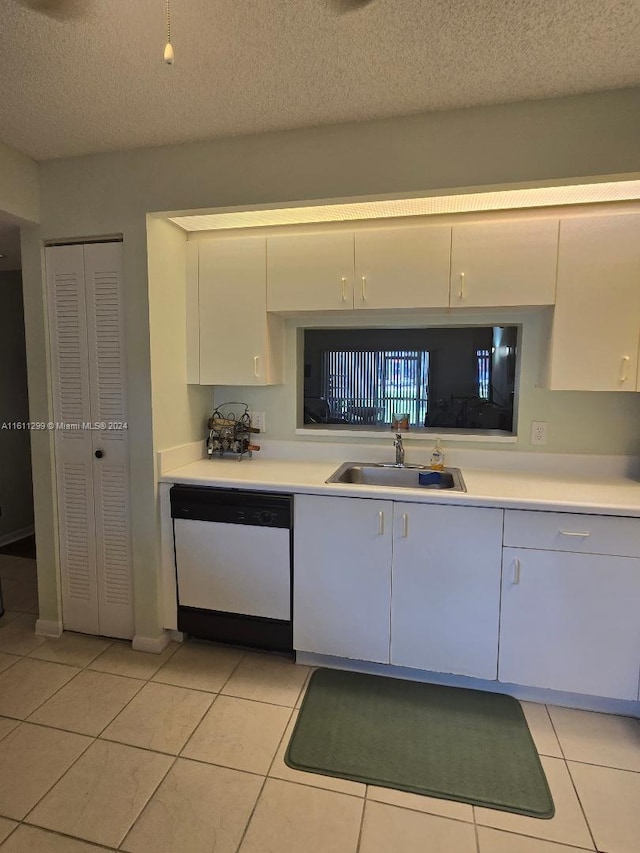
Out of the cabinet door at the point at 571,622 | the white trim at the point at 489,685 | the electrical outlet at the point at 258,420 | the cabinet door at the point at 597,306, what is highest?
the cabinet door at the point at 597,306

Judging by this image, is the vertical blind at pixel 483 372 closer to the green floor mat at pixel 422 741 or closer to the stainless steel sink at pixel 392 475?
the stainless steel sink at pixel 392 475

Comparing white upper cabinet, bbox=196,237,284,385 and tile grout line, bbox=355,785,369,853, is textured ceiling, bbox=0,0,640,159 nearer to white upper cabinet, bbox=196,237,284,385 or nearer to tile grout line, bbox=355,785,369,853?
white upper cabinet, bbox=196,237,284,385

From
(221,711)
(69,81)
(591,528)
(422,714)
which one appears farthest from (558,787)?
(69,81)

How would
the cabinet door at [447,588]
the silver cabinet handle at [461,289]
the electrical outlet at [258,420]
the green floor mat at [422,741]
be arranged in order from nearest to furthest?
the green floor mat at [422,741], the cabinet door at [447,588], the silver cabinet handle at [461,289], the electrical outlet at [258,420]

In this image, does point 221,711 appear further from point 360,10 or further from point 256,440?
point 360,10

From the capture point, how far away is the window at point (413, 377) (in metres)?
2.59

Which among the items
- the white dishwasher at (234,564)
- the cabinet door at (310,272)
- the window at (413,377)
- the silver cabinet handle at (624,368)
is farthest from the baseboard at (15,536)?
the silver cabinet handle at (624,368)

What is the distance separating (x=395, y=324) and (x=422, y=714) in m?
1.93

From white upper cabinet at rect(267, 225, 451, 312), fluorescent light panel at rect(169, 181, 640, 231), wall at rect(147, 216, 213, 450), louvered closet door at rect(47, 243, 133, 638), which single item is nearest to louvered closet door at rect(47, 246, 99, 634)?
louvered closet door at rect(47, 243, 133, 638)

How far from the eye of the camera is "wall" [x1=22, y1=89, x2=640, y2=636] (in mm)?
1785

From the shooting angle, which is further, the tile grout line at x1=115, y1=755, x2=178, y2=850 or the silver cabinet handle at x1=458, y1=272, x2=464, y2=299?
the silver cabinet handle at x1=458, y1=272, x2=464, y2=299

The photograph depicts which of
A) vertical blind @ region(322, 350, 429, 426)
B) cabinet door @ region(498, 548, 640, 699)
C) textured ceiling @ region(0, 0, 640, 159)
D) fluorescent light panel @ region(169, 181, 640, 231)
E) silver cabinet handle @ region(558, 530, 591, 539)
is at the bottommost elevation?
cabinet door @ region(498, 548, 640, 699)

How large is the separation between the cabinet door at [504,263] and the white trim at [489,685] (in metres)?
1.76

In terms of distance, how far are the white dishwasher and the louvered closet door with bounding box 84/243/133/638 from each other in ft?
1.06
